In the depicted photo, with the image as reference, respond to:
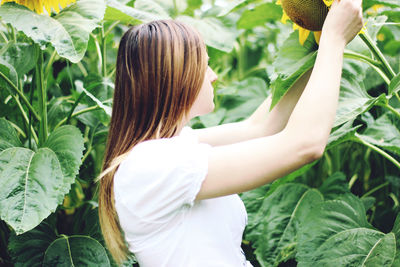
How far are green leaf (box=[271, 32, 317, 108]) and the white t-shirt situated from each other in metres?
0.24

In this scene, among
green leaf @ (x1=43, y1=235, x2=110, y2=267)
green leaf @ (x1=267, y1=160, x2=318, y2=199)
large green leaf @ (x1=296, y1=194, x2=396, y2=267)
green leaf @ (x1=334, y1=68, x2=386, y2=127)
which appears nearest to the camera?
green leaf @ (x1=334, y1=68, x2=386, y2=127)

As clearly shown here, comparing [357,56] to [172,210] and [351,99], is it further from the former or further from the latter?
[172,210]

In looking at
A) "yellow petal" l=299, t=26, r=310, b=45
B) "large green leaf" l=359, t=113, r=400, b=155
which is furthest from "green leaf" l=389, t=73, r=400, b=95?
"large green leaf" l=359, t=113, r=400, b=155

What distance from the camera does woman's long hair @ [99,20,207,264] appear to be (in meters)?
1.09

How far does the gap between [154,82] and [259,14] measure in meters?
0.96

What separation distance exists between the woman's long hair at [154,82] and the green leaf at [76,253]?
458mm

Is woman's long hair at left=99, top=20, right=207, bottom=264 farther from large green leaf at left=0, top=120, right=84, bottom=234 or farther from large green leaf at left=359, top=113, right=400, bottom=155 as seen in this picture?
large green leaf at left=359, top=113, right=400, bottom=155

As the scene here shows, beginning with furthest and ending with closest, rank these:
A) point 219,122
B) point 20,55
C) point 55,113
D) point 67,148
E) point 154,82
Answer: point 219,122
point 55,113
point 20,55
point 67,148
point 154,82

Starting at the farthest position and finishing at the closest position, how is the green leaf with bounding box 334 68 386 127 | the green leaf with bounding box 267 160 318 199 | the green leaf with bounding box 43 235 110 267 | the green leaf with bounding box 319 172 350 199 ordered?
the green leaf with bounding box 319 172 350 199 < the green leaf with bounding box 43 235 110 267 < the green leaf with bounding box 267 160 318 199 < the green leaf with bounding box 334 68 386 127

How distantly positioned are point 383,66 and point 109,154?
741 millimetres

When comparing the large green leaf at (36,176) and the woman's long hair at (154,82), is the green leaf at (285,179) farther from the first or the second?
the large green leaf at (36,176)

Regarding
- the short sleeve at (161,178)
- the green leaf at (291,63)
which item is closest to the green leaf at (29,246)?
the short sleeve at (161,178)

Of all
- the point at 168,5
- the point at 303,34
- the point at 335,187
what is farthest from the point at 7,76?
the point at 335,187

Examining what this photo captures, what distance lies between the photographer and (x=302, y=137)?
93 centimetres
